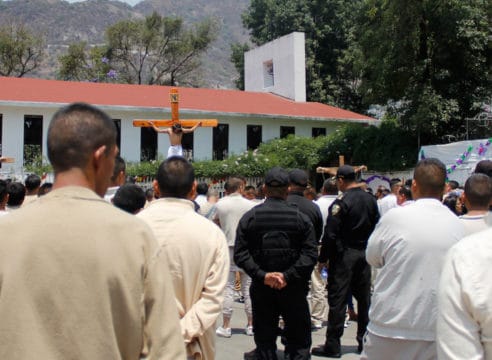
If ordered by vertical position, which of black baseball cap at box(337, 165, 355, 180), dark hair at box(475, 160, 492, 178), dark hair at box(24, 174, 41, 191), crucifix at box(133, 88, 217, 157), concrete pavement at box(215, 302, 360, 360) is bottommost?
concrete pavement at box(215, 302, 360, 360)

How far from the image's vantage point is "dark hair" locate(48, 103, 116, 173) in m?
2.25

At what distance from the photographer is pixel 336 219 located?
6922mm

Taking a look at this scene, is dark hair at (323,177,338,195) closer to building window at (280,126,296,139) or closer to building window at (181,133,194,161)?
building window at (181,133,194,161)

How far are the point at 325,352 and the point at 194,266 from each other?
3.78 metres

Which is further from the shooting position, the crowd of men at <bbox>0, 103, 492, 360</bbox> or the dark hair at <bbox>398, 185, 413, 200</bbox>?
the dark hair at <bbox>398, 185, 413, 200</bbox>

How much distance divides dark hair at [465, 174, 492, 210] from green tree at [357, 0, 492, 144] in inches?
727

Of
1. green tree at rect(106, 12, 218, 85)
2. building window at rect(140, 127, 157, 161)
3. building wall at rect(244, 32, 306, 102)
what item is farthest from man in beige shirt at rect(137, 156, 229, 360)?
green tree at rect(106, 12, 218, 85)

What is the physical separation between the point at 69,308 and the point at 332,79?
35836 millimetres

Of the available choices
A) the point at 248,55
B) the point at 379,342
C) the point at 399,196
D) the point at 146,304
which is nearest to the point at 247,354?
the point at 379,342

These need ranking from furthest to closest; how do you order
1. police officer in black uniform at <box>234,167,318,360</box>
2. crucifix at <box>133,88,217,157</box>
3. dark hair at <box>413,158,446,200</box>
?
crucifix at <box>133,88,217,157</box>, police officer in black uniform at <box>234,167,318,360</box>, dark hair at <box>413,158,446,200</box>

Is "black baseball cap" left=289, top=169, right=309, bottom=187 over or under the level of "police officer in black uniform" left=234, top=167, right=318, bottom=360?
over

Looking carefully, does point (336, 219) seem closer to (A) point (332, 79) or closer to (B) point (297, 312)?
A: (B) point (297, 312)

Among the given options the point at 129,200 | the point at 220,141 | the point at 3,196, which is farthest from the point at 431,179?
the point at 220,141

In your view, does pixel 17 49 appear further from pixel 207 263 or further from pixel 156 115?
pixel 207 263
